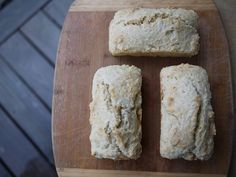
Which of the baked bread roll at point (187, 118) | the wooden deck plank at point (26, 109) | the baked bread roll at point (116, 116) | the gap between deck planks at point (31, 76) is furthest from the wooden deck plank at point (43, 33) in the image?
the baked bread roll at point (187, 118)

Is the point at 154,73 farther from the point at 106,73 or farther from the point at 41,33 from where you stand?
the point at 41,33

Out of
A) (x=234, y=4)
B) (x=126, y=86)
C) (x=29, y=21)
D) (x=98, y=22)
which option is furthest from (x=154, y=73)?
(x=29, y=21)

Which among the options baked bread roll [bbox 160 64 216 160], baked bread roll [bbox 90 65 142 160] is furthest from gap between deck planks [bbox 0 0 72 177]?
baked bread roll [bbox 160 64 216 160]

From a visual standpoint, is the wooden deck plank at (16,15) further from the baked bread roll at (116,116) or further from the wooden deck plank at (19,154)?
the baked bread roll at (116,116)

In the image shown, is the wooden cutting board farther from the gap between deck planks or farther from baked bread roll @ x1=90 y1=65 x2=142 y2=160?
the gap between deck planks

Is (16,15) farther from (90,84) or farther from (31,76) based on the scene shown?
(90,84)
